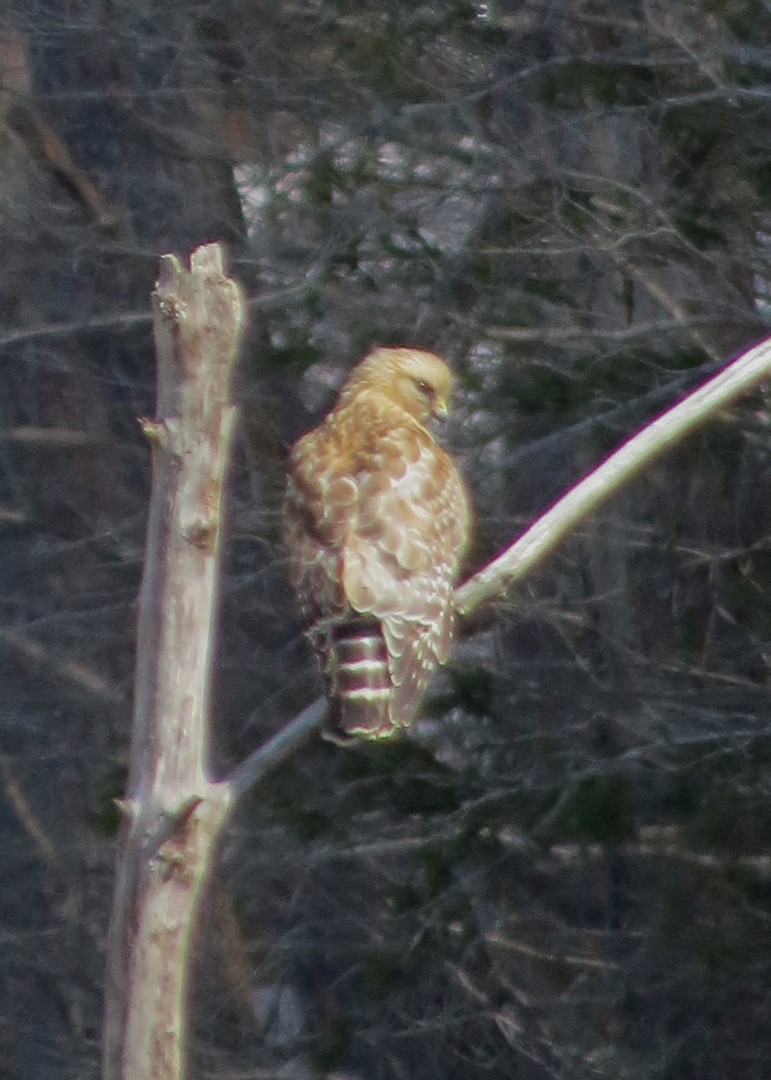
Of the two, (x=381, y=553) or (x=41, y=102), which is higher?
(x=41, y=102)

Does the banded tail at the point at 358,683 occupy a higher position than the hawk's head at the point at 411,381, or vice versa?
the hawk's head at the point at 411,381

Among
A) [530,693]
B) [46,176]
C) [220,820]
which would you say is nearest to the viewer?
[220,820]

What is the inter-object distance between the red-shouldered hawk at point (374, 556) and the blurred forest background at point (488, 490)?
205cm

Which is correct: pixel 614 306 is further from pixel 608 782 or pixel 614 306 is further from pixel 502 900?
pixel 502 900

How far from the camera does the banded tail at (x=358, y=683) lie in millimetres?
3609

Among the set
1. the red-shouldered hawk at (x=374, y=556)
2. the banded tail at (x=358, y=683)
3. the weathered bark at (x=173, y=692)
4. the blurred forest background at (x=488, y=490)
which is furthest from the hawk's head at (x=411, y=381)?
the weathered bark at (x=173, y=692)

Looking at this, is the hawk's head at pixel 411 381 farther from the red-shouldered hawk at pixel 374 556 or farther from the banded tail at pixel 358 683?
the banded tail at pixel 358 683

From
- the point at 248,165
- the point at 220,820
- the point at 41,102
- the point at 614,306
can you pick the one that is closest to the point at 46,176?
the point at 41,102

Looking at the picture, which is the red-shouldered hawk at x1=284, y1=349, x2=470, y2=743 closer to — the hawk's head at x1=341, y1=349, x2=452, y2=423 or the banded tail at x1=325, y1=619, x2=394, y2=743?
the banded tail at x1=325, y1=619, x2=394, y2=743

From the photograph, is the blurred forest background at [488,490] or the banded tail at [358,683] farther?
the blurred forest background at [488,490]

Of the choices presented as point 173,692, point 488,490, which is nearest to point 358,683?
point 173,692

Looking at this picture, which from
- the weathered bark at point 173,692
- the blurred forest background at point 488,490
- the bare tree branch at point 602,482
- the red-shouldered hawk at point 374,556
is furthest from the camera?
the blurred forest background at point 488,490

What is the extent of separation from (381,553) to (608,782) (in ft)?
8.55

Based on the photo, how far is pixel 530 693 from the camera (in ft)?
21.9
